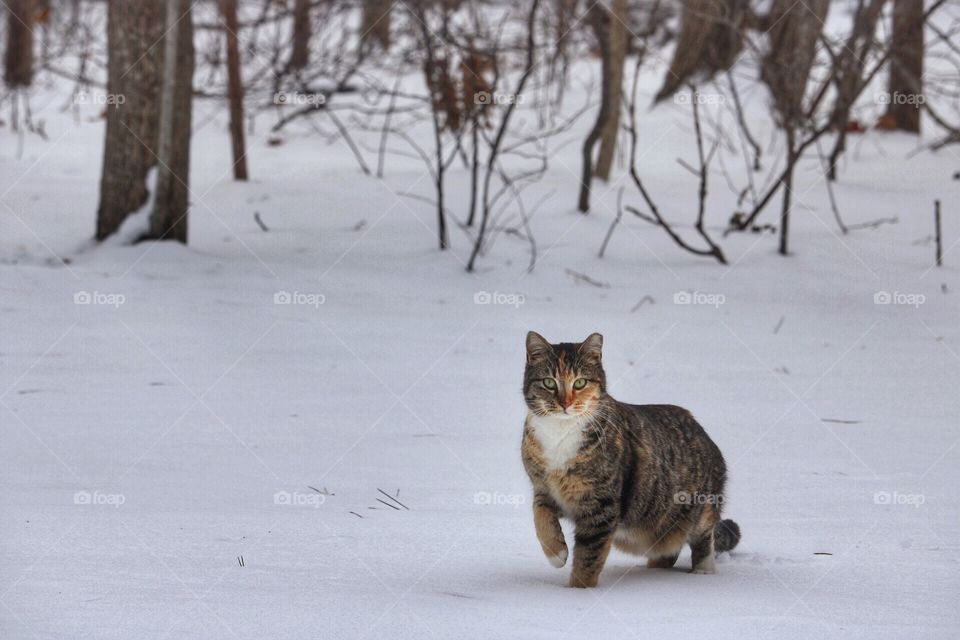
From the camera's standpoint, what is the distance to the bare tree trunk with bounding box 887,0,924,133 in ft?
33.2

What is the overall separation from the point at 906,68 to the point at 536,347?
26.7ft

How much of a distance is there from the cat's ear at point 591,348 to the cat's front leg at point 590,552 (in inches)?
20.9

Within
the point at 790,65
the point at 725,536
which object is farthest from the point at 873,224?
the point at 725,536

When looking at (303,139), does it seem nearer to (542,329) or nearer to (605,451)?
(542,329)

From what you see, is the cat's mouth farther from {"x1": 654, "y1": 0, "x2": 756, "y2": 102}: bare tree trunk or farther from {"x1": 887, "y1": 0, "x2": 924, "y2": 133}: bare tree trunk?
{"x1": 654, "y1": 0, "x2": 756, "y2": 102}: bare tree trunk

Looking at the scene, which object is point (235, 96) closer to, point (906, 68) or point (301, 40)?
point (301, 40)

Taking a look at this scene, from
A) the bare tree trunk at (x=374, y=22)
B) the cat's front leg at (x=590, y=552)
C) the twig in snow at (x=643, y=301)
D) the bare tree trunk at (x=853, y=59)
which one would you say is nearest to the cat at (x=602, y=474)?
the cat's front leg at (x=590, y=552)

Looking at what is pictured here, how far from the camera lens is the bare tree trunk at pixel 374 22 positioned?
50.4 feet

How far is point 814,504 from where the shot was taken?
439 centimetres

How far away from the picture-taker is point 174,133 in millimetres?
8656

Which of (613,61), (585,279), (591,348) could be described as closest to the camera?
(591,348)

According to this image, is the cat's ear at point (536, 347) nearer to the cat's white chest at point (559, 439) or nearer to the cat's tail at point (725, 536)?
the cat's white chest at point (559, 439)

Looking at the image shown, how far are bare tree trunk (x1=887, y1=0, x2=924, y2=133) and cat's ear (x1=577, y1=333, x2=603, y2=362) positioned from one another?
694 centimetres

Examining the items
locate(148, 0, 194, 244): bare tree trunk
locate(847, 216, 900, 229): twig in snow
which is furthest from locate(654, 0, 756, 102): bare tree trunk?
locate(148, 0, 194, 244): bare tree trunk
